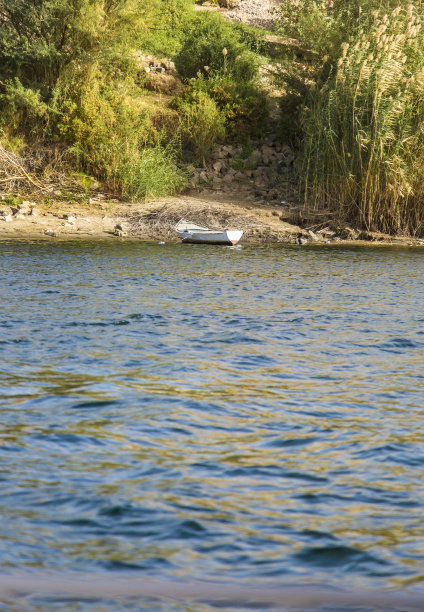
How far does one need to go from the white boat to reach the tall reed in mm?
3261

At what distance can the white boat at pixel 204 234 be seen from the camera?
20.7m

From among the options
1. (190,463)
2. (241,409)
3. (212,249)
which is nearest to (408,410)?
(241,409)

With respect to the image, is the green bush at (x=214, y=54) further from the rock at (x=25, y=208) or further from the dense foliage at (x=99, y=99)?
the rock at (x=25, y=208)

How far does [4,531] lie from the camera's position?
4.18 meters

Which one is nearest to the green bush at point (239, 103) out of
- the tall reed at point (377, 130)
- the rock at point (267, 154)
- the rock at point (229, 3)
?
the rock at point (267, 154)

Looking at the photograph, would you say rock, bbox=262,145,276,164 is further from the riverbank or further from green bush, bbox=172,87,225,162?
the riverbank

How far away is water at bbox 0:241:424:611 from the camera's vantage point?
13.0 ft

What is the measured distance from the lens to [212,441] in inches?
224

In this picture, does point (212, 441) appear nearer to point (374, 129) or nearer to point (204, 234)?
point (204, 234)

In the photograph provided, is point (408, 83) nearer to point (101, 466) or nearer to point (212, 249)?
point (212, 249)

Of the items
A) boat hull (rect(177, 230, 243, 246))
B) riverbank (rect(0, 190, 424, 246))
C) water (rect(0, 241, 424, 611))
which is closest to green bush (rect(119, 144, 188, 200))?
riverbank (rect(0, 190, 424, 246))

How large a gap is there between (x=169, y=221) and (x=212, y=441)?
17.5m

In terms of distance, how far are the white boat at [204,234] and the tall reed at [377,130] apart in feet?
10.7

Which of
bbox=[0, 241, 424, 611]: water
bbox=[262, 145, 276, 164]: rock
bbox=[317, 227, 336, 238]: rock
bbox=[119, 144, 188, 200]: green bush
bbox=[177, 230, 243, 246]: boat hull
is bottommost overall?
bbox=[0, 241, 424, 611]: water
